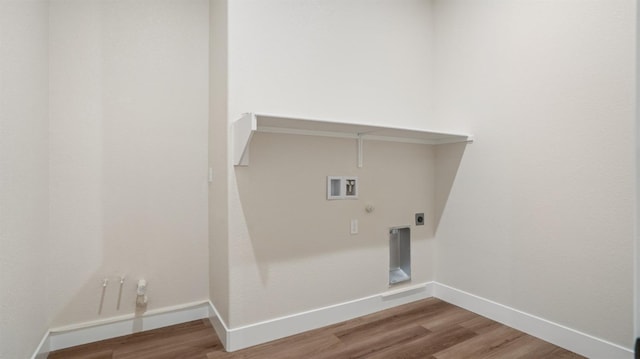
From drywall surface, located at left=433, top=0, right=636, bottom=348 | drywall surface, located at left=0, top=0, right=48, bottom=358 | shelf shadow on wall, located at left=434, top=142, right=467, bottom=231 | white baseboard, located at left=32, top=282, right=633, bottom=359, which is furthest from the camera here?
shelf shadow on wall, located at left=434, top=142, right=467, bottom=231

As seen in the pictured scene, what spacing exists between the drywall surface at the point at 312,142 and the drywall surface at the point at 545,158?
413 mm

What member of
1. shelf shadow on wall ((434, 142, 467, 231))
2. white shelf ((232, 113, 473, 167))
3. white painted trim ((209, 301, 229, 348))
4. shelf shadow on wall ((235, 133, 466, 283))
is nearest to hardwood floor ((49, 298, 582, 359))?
white painted trim ((209, 301, 229, 348))

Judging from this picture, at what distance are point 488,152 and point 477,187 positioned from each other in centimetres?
28

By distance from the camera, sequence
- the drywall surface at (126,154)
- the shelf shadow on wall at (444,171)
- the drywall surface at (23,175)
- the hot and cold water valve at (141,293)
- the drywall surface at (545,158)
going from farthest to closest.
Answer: the shelf shadow on wall at (444,171) → the hot and cold water valve at (141,293) → the drywall surface at (126,154) → the drywall surface at (545,158) → the drywall surface at (23,175)

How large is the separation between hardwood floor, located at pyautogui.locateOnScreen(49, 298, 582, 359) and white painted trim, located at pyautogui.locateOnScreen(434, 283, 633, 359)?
0.17 feet

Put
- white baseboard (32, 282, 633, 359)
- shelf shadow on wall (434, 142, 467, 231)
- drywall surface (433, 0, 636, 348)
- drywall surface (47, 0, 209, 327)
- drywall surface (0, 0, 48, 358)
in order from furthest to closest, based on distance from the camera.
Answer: shelf shadow on wall (434, 142, 467, 231) < drywall surface (47, 0, 209, 327) < white baseboard (32, 282, 633, 359) < drywall surface (433, 0, 636, 348) < drywall surface (0, 0, 48, 358)

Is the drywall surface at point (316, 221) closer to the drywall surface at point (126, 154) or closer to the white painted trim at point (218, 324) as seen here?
the white painted trim at point (218, 324)

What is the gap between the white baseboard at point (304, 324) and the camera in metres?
1.89

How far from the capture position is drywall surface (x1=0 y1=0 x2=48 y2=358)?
1366 millimetres

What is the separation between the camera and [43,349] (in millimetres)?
1838

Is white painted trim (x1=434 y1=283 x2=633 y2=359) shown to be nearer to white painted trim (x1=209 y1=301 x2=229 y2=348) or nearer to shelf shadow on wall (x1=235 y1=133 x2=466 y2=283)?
shelf shadow on wall (x1=235 y1=133 x2=466 y2=283)

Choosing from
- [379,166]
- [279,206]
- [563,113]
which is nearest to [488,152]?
[563,113]

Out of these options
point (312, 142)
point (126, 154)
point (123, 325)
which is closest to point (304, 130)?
point (312, 142)

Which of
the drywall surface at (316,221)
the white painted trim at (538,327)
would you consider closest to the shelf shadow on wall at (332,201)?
the drywall surface at (316,221)
